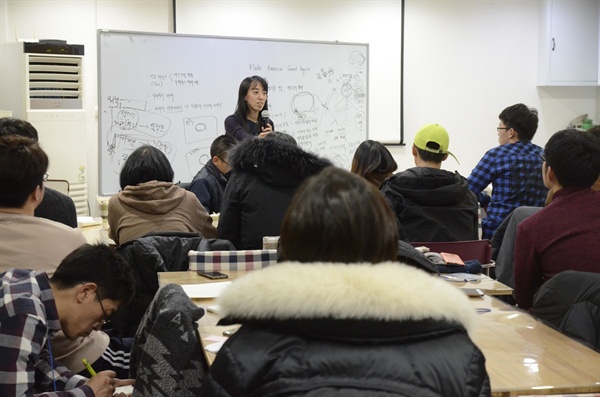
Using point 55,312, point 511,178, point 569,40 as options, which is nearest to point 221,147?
point 511,178

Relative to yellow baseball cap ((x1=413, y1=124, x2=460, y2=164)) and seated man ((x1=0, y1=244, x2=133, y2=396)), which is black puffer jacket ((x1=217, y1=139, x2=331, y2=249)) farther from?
seated man ((x1=0, y1=244, x2=133, y2=396))

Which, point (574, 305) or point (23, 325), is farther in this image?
point (574, 305)

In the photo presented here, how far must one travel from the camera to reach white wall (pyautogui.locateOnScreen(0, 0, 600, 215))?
6410mm

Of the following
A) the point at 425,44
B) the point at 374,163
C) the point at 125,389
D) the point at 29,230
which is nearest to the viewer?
the point at 125,389

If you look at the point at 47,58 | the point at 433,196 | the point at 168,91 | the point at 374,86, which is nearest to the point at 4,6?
the point at 47,58

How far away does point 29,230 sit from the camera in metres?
2.53

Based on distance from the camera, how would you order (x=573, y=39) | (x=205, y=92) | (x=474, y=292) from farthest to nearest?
(x=573, y=39), (x=205, y=92), (x=474, y=292)

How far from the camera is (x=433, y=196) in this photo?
3.77 metres

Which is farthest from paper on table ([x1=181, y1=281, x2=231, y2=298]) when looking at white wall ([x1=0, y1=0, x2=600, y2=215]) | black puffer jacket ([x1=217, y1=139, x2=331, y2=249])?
white wall ([x1=0, y1=0, x2=600, y2=215])

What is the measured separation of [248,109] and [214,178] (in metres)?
0.73

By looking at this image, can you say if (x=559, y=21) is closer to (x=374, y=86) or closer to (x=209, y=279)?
(x=374, y=86)

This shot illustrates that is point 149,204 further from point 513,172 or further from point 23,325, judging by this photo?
point 513,172

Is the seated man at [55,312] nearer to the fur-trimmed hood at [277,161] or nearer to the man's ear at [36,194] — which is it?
the man's ear at [36,194]

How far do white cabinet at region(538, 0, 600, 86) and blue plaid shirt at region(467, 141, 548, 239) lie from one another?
9.32ft
